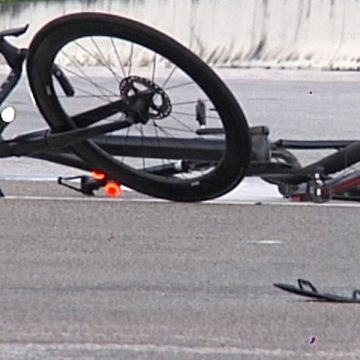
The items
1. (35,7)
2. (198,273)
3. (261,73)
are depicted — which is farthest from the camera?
(35,7)

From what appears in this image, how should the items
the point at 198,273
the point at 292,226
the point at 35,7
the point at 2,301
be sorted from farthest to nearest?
the point at 35,7, the point at 292,226, the point at 198,273, the point at 2,301

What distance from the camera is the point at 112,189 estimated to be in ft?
28.7

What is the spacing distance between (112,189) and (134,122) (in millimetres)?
846

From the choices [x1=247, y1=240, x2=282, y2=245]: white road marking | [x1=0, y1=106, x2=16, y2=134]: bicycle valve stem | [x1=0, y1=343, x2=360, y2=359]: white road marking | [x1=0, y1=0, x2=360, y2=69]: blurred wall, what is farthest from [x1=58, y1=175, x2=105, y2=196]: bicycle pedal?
[x1=0, y1=0, x2=360, y2=69]: blurred wall

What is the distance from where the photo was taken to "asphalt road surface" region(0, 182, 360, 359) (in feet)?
19.1

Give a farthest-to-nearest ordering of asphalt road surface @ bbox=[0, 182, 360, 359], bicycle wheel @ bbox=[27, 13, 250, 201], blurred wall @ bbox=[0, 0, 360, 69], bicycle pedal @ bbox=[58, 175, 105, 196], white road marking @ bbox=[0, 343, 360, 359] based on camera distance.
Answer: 1. blurred wall @ bbox=[0, 0, 360, 69]
2. bicycle pedal @ bbox=[58, 175, 105, 196]
3. bicycle wheel @ bbox=[27, 13, 250, 201]
4. asphalt road surface @ bbox=[0, 182, 360, 359]
5. white road marking @ bbox=[0, 343, 360, 359]

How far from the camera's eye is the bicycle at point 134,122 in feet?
25.9

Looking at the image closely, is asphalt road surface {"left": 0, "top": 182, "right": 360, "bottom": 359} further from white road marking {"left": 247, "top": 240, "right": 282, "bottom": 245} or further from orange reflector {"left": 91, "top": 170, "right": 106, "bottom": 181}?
orange reflector {"left": 91, "top": 170, "right": 106, "bottom": 181}

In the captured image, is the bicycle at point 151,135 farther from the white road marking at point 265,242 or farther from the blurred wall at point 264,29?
the blurred wall at point 264,29

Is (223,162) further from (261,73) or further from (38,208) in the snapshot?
(261,73)

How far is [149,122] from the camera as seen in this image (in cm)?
805

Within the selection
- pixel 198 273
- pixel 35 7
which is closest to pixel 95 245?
pixel 198 273

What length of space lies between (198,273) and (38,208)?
73.8 inches

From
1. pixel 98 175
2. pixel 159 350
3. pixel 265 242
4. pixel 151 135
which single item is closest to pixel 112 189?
pixel 98 175
